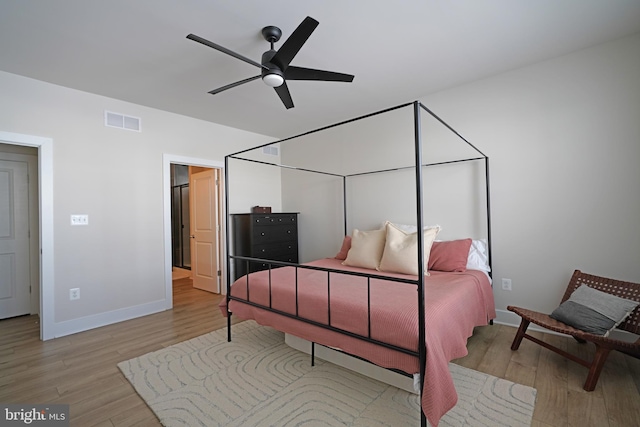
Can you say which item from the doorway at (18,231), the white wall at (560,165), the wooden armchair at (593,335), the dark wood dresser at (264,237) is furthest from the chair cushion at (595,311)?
the doorway at (18,231)

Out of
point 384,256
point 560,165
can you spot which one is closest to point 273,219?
point 384,256

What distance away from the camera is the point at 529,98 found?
2.77 metres

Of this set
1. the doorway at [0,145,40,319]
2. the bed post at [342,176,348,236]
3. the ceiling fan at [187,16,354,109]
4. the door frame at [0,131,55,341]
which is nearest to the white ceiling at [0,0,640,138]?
the ceiling fan at [187,16,354,109]

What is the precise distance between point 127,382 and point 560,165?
4.03m

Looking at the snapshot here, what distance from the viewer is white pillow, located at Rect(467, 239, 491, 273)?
287 cm

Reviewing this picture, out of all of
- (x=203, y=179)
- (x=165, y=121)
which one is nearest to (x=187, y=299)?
(x=203, y=179)

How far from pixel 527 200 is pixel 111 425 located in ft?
12.1

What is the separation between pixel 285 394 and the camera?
187cm

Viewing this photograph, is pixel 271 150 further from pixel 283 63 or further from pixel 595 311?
pixel 595 311

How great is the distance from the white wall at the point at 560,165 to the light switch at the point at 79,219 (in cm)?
423

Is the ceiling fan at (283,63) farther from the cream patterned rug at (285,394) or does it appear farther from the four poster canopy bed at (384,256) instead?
the cream patterned rug at (285,394)

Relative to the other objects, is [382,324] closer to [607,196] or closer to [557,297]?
[557,297]

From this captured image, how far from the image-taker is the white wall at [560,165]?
7.82ft

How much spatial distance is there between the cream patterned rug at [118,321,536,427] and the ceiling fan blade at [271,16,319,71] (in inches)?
88.0
